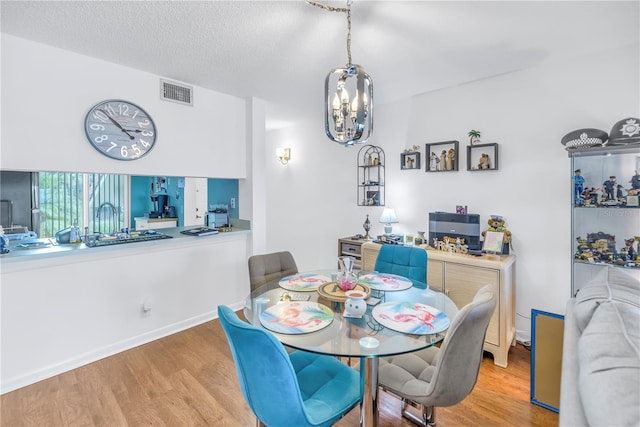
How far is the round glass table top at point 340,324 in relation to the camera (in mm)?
1299

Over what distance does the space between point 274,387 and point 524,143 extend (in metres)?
2.84

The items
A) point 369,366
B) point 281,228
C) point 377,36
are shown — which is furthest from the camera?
point 281,228

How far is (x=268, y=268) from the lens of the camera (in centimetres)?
239

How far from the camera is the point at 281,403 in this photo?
112 centimetres

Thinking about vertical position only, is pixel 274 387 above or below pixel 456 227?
below

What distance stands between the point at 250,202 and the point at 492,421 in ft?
9.45

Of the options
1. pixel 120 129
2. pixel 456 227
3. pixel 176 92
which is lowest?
pixel 456 227

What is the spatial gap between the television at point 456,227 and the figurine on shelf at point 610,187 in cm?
89

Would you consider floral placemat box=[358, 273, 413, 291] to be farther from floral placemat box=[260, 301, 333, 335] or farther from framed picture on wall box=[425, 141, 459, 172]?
framed picture on wall box=[425, 141, 459, 172]

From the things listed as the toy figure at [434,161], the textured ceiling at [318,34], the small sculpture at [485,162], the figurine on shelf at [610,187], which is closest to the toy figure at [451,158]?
the toy figure at [434,161]

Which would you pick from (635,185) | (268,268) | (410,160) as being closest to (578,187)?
(635,185)

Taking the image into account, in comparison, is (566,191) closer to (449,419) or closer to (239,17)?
(449,419)

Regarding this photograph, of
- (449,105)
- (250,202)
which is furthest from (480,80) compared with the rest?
(250,202)

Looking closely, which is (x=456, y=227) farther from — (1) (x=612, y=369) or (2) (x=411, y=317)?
(1) (x=612, y=369)
